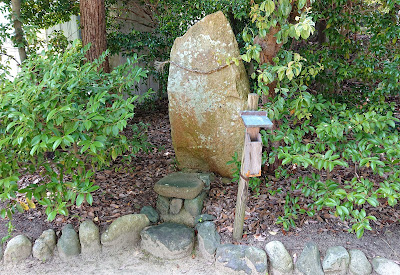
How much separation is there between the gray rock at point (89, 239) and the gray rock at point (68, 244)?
5 centimetres

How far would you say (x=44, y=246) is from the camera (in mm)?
3094

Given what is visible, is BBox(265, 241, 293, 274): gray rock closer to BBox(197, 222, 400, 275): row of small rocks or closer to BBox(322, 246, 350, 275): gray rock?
BBox(197, 222, 400, 275): row of small rocks

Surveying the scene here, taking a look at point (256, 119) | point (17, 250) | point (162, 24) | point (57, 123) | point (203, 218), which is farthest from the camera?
point (162, 24)

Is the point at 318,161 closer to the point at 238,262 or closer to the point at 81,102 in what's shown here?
the point at 238,262

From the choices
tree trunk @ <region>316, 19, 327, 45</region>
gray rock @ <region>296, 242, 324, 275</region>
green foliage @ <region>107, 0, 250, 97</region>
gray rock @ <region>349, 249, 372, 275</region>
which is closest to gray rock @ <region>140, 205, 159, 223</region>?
gray rock @ <region>296, 242, 324, 275</region>

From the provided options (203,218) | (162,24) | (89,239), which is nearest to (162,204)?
(203,218)

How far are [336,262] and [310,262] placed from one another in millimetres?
214

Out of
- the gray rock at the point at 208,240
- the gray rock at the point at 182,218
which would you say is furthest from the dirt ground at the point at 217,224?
the gray rock at the point at 182,218

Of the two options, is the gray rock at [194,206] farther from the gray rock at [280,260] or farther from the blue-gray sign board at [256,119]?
the blue-gray sign board at [256,119]

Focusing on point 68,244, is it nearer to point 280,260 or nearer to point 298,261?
point 280,260

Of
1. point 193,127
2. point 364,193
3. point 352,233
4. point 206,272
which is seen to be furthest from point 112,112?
point 352,233

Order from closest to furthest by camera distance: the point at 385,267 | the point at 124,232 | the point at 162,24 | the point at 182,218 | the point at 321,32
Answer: the point at 385,267
the point at 124,232
the point at 182,218
the point at 321,32
the point at 162,24

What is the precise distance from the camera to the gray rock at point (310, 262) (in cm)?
280

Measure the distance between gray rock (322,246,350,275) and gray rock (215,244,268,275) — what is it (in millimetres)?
512
